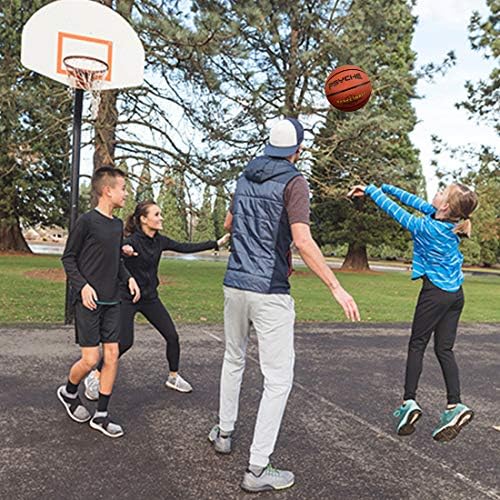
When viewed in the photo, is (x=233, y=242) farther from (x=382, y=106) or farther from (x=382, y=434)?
(x=382, y=106)

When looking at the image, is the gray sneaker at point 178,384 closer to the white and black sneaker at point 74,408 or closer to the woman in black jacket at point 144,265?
the woman in black jacket at point 144,265

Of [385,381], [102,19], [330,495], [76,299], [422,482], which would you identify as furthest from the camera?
[102,19]

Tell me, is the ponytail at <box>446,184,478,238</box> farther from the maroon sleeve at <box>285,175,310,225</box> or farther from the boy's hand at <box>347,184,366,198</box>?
the maroon sleeve at <box>285,175,310,225</box>

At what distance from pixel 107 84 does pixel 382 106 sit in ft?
47.1

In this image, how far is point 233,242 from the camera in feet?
11.3

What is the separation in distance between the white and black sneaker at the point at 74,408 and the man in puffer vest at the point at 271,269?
5.10 feet

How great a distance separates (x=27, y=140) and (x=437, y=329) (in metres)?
17.8

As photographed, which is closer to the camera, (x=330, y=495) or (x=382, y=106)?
(x=330, y=495)

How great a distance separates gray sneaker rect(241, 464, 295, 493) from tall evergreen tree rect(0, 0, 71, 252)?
12.4 m

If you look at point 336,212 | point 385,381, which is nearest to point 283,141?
point 385,381

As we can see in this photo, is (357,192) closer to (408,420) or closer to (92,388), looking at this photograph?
(408,420)

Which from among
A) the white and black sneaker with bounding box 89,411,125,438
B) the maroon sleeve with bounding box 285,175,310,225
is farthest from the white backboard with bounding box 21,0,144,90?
the maroon sleeve with bounding box 285,175,310,225

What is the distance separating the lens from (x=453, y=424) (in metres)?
4.04

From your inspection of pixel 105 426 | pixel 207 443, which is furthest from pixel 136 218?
pixel 207 443
